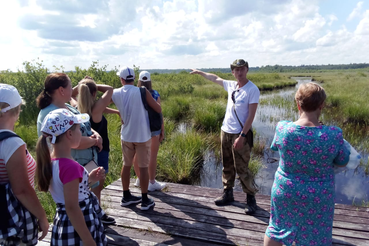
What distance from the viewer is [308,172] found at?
1786 mm

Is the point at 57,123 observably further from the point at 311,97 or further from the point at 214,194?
the point at 214,194

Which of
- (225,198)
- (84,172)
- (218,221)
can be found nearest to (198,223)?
(218,221)

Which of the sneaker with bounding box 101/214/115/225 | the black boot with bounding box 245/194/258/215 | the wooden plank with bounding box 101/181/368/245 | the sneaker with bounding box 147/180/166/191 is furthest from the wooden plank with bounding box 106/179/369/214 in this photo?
the sneaker with bounding box 101/214/115/225

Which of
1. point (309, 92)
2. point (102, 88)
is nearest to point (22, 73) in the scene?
point (102, 88)

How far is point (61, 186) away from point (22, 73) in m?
10.1

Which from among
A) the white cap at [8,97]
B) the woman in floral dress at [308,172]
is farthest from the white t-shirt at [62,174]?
the woman in floral dress at [308,172]

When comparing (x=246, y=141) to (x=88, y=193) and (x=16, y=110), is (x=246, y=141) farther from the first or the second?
(x=16, y=110)

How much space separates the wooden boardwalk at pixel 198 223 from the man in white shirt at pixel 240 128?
27 centimetres

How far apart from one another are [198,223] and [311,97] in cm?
189

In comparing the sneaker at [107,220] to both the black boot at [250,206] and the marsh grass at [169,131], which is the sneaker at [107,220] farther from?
the black boot at [250,206]

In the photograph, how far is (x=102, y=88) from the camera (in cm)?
273

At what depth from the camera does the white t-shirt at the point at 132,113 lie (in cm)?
289

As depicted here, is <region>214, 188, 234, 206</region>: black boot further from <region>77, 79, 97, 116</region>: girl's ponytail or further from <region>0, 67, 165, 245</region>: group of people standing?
<region>77, 79, 97, 116</region>: girl's ponytail

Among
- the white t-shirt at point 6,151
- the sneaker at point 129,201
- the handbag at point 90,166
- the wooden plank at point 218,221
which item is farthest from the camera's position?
the sneaker at point 129,201
